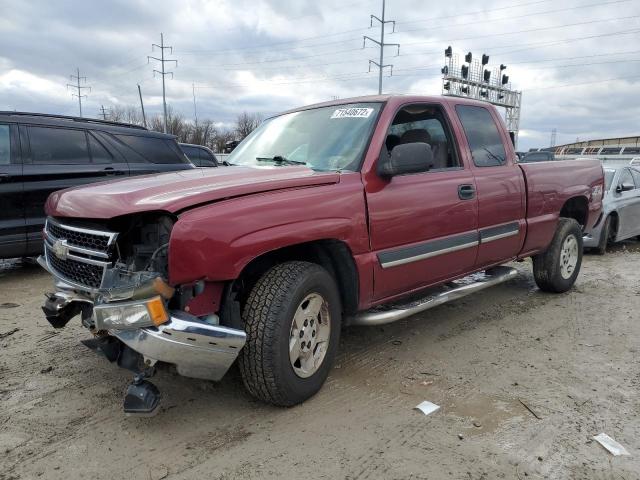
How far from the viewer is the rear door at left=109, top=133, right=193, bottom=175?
22.4ft

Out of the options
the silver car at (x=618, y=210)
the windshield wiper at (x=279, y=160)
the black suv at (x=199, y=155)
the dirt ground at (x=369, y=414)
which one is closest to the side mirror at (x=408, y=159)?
the windshield wiper at (x=279, y=160)

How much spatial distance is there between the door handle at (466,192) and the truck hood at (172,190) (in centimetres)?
128

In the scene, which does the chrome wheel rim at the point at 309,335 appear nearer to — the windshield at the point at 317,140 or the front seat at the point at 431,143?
the windshield at the point at 317,140

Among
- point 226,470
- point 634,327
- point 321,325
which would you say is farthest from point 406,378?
point 634,327

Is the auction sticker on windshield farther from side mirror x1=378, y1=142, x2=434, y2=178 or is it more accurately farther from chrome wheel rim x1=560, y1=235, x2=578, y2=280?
chrome wheel rim x1=560, y1=235, x2=578, y2=280

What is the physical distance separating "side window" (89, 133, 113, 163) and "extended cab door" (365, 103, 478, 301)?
4.17 metres

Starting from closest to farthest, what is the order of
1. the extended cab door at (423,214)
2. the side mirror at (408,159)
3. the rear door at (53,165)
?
the side mirror at (408,159)
the extended cab door at (423,214)
the rear door at (53,165)

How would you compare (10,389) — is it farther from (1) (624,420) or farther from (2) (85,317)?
(1) (624,420)

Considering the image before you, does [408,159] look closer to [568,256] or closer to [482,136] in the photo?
[482,136]

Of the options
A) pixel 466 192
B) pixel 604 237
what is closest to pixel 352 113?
pixel 466 192

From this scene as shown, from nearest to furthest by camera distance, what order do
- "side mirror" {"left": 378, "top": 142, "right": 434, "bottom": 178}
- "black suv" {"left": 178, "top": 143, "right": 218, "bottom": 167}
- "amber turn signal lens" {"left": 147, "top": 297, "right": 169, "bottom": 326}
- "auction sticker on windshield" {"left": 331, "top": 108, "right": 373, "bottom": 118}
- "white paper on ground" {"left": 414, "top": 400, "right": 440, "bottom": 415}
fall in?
"amber turn signal lens" {"left": 147, "top": 297, "right": 169, "bottom": 326} < "white paper on ground" {"left": 414, "top": 400, "right": 440, "bottom": 415} < "side mirror" {"left": 378, "top": 142, "right": 434, "bottom": 178} < "auction sticker on windshield" {"left": 331, "top": 108, "right": 373, "bottom": 118} < "black suv" {"left": 178, "top": 143, "right": 218, "bottom": 167}

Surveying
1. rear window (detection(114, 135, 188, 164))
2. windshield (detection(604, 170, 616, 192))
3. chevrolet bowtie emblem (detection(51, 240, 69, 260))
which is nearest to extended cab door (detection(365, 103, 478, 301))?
chevrolet bowtie emblem (detection(51, 240, 69, 260))

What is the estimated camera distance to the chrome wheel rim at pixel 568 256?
5719mm

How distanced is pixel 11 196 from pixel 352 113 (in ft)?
13.4
